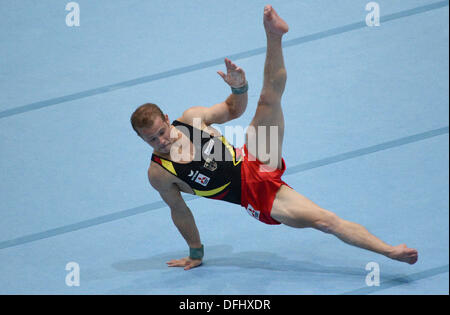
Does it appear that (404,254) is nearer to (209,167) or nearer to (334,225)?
(334,225)

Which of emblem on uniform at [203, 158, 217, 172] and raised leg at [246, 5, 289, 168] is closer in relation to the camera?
raised leg at [246, 5, 289, 168]

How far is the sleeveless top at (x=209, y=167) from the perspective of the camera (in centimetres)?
369

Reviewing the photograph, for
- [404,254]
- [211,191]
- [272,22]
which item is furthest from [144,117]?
[404,254]

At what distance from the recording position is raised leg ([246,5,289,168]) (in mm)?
3611

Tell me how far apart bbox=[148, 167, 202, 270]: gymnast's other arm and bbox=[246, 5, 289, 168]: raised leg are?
46 cm

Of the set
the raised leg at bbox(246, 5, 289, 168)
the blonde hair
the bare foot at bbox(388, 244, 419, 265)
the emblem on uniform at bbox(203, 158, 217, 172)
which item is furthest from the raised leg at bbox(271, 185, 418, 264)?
the blonde hair

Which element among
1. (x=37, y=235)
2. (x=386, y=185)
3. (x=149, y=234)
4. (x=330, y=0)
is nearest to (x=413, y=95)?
(x=386, y=185)

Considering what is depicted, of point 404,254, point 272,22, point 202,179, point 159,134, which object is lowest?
point 404,254

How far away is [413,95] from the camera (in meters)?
5.13

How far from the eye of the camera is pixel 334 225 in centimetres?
355

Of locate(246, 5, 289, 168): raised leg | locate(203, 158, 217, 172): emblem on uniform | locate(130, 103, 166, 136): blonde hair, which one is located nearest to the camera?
locate(130, 103, 166, 136): blonde hair

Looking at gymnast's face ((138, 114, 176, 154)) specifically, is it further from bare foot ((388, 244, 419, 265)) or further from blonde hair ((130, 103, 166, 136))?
bare foot ((388, 244, 419, 265))

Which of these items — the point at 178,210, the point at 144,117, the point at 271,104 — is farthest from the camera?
the point at 178,210

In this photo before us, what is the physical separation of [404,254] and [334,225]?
0.37m
